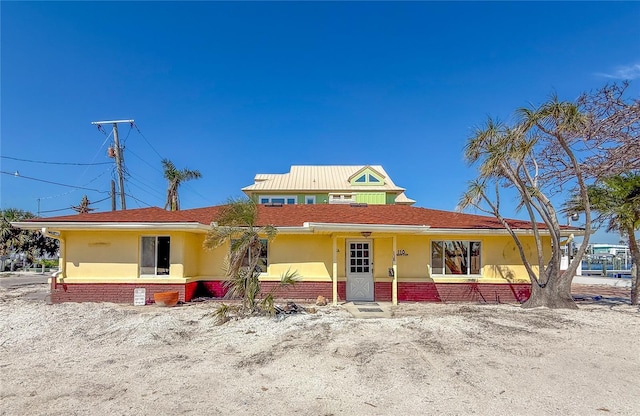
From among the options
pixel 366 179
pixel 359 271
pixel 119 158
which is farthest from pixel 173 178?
pixel 359 271

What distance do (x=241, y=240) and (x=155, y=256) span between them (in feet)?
16.7

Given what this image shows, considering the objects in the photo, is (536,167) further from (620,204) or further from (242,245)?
(242,245)

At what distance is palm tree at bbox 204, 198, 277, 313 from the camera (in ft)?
32.9

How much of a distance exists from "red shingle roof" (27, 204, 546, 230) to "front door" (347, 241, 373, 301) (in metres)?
1.06

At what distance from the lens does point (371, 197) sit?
96.2ft

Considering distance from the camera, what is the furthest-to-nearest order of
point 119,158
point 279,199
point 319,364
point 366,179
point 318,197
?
point 366,179
point 318,197
point 279,199
point 119,158
point 319,364

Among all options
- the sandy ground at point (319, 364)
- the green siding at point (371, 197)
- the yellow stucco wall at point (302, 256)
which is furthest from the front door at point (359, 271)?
the green siding at point (371, 197)

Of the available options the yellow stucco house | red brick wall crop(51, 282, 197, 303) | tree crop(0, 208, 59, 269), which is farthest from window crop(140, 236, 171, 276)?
tree crop(0, 208, 59, 269)

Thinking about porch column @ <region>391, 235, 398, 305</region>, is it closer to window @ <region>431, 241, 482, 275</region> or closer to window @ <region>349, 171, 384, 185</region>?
window @ <region>431, 241, 482, 275</region>

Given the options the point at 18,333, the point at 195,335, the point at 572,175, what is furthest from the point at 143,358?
the point at 572,175

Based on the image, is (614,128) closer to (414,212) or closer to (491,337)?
(491,337)

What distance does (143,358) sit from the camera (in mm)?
7160

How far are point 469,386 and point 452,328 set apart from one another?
3456 millimetres

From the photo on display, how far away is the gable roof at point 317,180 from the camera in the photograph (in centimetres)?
2998
